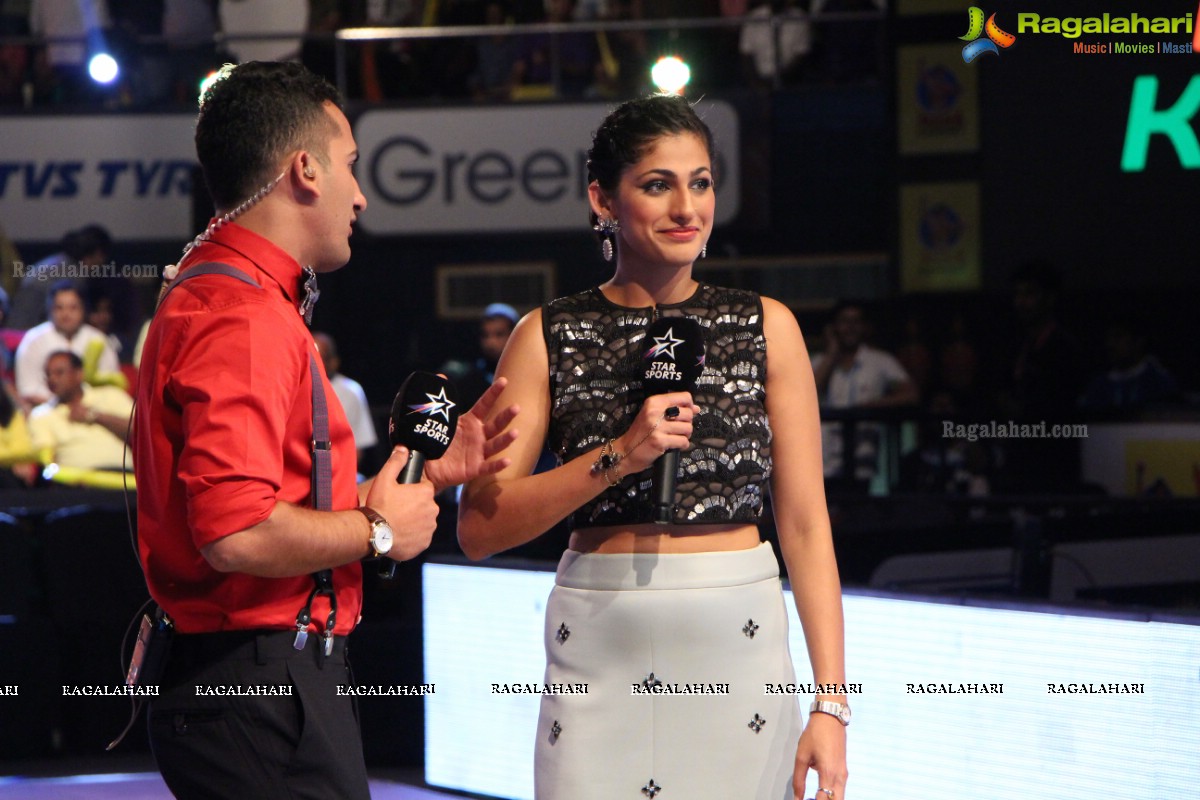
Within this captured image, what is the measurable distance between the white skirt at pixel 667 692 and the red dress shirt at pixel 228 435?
1.29 ft

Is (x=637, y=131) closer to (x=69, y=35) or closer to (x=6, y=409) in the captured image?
(x=6, y=409)

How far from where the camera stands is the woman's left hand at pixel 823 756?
6.33ft

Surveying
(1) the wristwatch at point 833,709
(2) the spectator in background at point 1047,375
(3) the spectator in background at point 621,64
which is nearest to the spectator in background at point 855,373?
(2) the spectator in background at point 1047,375

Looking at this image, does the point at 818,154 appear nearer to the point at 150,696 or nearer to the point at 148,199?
the point at 148,199

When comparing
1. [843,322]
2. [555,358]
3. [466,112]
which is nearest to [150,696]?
[555,358]

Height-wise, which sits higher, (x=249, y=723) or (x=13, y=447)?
(x=13, y=447)

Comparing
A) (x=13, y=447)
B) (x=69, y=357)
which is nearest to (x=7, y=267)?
(x=69, y=357)

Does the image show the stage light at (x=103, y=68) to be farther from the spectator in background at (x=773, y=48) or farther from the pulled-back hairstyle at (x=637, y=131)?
the pulled-back hairstyle at (x=637, y=131)

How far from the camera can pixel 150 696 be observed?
174cm

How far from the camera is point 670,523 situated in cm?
200

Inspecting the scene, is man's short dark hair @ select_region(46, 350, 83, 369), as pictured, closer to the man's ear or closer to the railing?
the railing

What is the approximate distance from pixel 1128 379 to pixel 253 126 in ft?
19.8

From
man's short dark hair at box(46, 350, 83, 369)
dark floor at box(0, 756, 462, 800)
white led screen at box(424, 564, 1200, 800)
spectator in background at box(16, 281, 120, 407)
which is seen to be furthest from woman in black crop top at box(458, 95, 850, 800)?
spectator in background at box(16, 281, 120, 407)

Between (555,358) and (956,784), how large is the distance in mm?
1697
